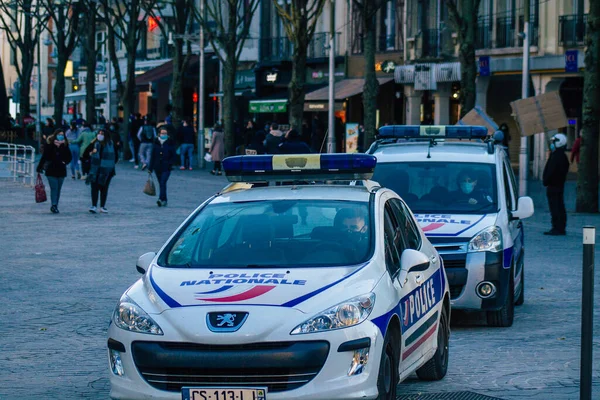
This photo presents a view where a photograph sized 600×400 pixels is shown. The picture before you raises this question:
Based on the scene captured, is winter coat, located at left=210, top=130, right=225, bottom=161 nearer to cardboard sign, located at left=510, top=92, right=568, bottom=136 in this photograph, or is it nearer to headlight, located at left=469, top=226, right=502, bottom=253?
cardboard sign, located at left=510, top=92, right=568, bottom=136

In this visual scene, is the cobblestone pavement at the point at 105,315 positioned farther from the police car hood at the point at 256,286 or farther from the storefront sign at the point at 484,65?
the storefront sign at the point at 484,65

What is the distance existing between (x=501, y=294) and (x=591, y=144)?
51.5 ft

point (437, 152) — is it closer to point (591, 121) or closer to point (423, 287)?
point (423, 287)

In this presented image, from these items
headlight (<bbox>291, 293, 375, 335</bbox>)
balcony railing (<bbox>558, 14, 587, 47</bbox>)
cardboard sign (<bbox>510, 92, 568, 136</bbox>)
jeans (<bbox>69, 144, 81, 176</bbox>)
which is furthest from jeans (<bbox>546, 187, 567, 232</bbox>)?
jeans (<bbox>69, 144, 81, 176</bbox>)

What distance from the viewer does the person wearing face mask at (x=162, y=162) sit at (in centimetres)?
2828

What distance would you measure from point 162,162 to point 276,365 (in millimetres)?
21774

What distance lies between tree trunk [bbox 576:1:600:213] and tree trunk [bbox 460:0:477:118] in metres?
5.65

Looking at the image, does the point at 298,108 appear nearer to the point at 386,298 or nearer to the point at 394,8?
the point at 394,8

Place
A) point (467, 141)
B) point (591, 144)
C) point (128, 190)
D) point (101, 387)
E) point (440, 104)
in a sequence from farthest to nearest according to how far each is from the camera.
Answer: point (440, 104), point (128, 190), point (591, 144), point (467, 141), point (101, 387)

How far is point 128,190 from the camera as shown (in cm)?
3428

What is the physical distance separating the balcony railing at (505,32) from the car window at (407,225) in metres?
35.2

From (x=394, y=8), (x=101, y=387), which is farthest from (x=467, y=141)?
(x=394, y=8)

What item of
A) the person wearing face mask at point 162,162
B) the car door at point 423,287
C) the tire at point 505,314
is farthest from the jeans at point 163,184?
→ the car door at point 423,287

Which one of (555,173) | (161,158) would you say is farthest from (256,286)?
(161,158)
